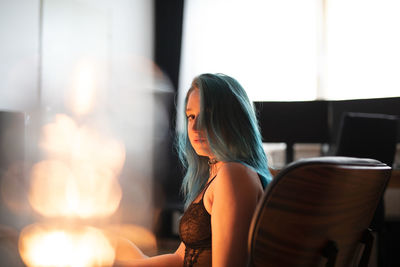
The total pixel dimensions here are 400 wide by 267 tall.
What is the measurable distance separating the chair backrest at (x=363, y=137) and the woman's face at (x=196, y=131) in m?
1.19

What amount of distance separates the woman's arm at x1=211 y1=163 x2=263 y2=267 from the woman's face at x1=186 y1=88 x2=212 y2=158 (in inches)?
7.8

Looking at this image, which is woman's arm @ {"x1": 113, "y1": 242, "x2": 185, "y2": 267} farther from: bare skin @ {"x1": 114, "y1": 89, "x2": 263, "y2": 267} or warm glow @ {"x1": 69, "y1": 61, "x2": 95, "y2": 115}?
warm glow @ {"x1": 69, "y1": 61, "x2": 95, "y2": 115}

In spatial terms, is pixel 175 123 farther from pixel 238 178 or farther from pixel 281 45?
pixel 238 178

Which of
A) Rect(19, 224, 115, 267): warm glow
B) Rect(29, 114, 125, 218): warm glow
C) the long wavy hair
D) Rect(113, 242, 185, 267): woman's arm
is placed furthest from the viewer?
Rect(29, 114, 125, 218): warm glow

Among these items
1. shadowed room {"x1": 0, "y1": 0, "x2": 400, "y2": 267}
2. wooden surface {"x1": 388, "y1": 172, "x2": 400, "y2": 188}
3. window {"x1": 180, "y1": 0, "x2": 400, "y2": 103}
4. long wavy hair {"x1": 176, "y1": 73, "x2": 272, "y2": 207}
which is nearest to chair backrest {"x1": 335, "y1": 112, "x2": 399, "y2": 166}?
shadowed room {"x1": 0, "y1": 0, "x2": 400, "y2": 267}

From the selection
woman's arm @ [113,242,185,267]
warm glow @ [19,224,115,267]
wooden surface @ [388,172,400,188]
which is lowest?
warm glow @ [19,224,115,267]

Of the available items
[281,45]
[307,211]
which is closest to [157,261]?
[307,211]

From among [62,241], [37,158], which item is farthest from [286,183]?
[37,158]

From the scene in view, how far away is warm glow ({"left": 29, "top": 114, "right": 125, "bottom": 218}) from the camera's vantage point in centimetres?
218

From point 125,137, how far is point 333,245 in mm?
2660

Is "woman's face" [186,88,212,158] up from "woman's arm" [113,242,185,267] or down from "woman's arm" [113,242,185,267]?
up

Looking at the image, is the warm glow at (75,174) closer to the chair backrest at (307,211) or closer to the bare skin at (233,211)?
the bare skin at (233,211)

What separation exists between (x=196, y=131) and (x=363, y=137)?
1297 mm

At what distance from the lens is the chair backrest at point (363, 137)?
2.01 meters
